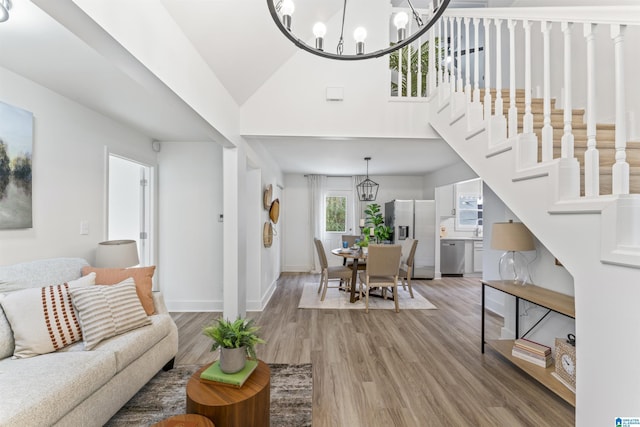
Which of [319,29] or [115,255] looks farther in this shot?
[115,255]

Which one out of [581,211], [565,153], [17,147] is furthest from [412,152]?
[17,147]

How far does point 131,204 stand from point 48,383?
3.08 metres

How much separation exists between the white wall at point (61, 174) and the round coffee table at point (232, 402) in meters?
1.83

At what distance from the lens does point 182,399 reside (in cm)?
197

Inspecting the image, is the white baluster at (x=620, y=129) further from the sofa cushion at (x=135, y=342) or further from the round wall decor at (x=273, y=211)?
the round wall decor at (x=273, y=211)

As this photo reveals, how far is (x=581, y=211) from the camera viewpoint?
1.43m

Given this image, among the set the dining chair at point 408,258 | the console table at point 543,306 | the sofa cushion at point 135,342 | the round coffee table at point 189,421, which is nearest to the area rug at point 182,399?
the sofa cushion at point 135,342

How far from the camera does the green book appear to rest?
1.42 metres

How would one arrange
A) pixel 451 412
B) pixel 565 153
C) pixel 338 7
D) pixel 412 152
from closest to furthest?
1. pixel 565 153
2. pixel 451 412
3. pixel 338 7
4. pixel 412 152

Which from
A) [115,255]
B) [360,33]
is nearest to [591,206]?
[360,33]

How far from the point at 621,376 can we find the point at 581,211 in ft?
2.49

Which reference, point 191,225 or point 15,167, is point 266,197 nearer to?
point 191,225

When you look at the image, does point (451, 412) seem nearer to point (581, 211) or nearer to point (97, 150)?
point (581, 211)

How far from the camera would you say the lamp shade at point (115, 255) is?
8.23 feet
